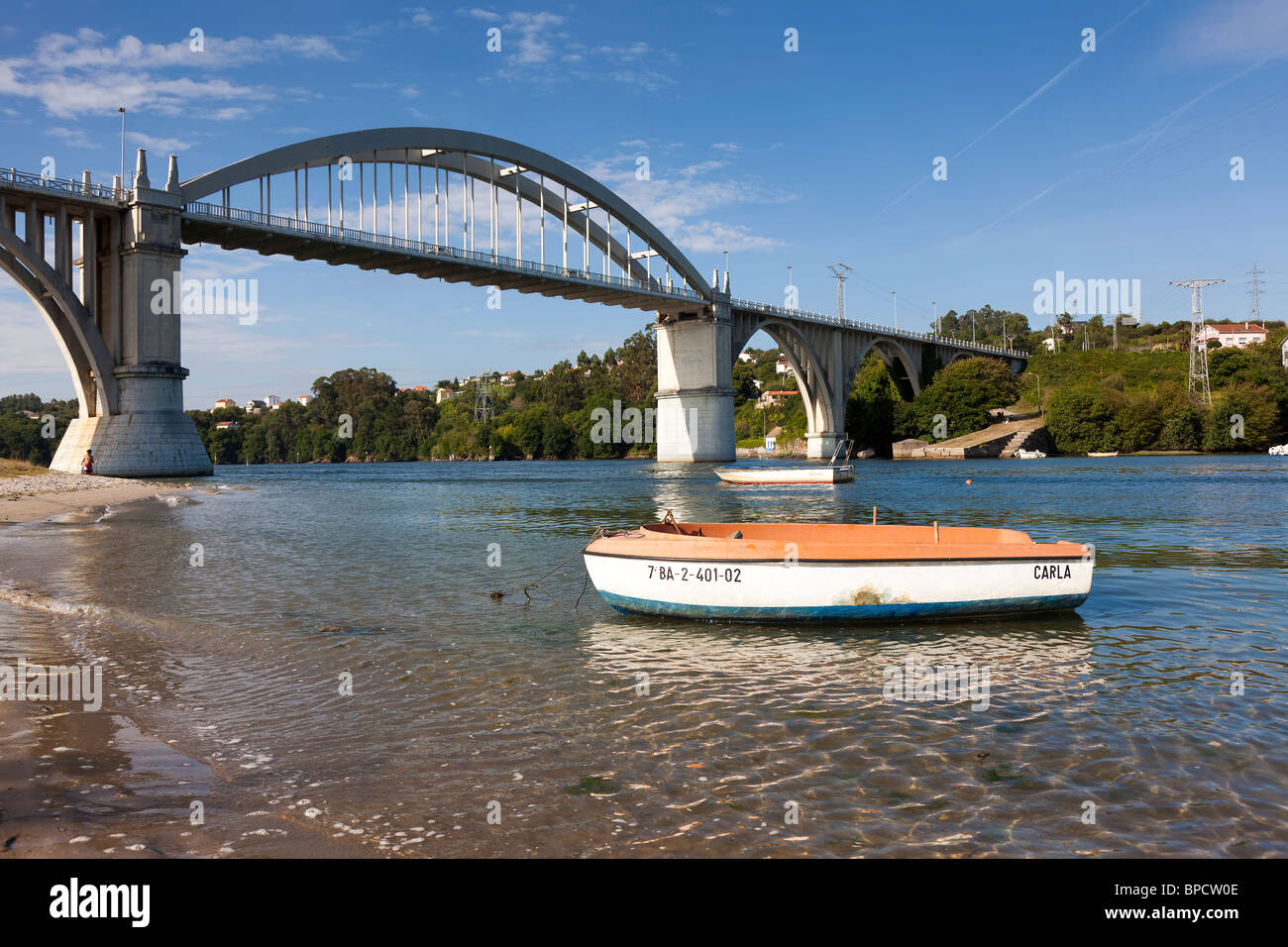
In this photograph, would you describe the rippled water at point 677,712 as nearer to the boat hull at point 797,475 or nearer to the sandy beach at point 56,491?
the sandy beach at point 56,491

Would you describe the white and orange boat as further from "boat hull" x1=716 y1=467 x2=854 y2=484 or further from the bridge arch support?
the bridge arch support

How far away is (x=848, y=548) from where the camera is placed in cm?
1025

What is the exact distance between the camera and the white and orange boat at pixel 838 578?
9820 millimetres

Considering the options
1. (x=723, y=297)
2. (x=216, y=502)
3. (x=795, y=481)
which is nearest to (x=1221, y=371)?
(x=723, y=297)

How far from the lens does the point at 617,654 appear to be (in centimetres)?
870

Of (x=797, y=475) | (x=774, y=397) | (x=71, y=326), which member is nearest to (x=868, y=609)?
(x=797, y=475)

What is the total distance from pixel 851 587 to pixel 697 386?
245ft

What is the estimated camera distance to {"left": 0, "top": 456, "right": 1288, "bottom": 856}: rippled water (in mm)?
4602

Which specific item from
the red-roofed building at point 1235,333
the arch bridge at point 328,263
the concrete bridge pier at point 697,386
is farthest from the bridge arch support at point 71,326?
the red-roofed building at point 1235,333

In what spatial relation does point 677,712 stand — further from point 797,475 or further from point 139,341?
point 139,341

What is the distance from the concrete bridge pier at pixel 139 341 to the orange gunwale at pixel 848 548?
42562mm

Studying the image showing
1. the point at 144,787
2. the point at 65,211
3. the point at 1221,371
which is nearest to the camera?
the point at 144,787
